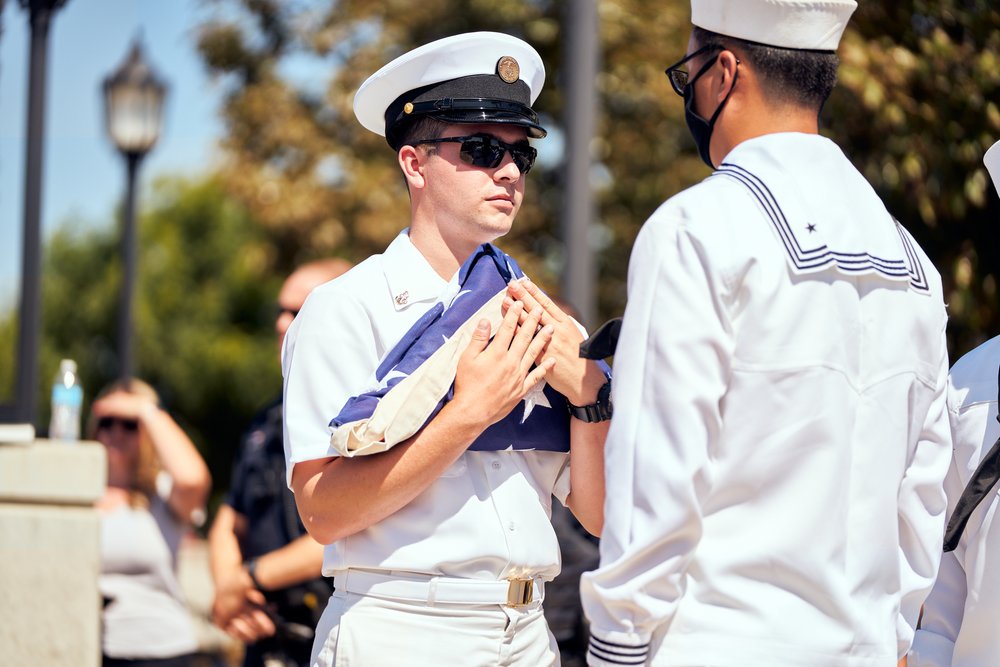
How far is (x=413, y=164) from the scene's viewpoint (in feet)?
9.14

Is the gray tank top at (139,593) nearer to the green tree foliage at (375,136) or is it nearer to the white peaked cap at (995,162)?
the white peaked cap at (995,162)

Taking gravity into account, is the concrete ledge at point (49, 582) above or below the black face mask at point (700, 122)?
below

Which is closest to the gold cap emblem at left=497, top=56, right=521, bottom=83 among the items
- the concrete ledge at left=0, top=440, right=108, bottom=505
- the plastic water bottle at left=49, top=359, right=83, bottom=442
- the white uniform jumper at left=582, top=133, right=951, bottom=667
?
the white uniform jumper at left=582, top=133, right=951, bottom=667

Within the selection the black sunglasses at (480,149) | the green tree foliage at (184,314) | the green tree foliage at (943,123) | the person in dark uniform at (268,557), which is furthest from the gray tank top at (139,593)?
the green tree foliage at (184,314)

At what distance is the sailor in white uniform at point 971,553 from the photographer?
2537 mm

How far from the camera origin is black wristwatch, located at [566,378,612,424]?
247 centimetres

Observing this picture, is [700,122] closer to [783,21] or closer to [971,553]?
[783,21]

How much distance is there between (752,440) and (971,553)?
32.0 inches

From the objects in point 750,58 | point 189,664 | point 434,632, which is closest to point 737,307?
point 750,58

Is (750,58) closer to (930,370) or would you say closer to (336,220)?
(930,370)

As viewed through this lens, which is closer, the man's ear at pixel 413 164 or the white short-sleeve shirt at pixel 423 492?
the white short-sleeve shirt at pixel 423 492

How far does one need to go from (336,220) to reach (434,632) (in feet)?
42.6

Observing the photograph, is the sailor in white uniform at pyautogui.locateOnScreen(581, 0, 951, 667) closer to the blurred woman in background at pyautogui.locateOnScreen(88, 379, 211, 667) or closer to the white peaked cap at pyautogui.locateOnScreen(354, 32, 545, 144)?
the white peaked cap at pyautogui.locateOnScreen(354, 32, 545, 144)

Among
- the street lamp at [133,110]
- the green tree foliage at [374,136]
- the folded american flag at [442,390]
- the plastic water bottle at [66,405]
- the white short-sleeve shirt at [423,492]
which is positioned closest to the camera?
the folded american flag at [442,390]
